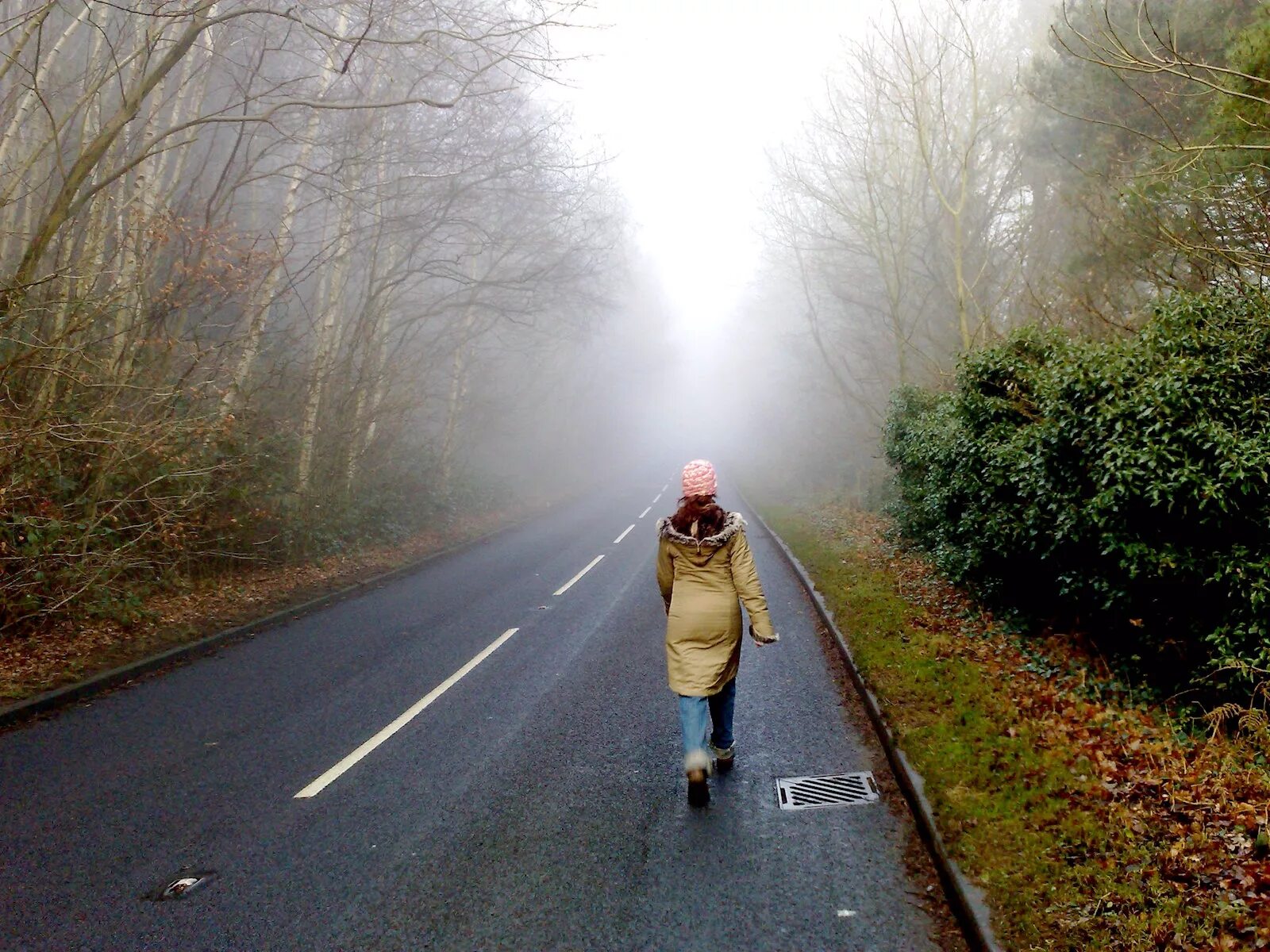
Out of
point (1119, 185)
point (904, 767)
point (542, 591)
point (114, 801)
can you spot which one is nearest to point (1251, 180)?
point (1119, 185)

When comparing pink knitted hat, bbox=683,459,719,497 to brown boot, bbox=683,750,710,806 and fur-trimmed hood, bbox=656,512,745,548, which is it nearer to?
fur-trimmed hood, bbox=656,512,745,548

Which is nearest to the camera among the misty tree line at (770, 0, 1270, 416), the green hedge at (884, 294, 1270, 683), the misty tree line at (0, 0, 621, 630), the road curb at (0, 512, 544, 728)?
the green hedge at (884, 294, 1270, 683)

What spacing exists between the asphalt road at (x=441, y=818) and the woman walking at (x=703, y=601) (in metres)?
0.63

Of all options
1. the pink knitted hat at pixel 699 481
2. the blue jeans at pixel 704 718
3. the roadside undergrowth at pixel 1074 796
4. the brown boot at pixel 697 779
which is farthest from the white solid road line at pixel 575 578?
the brown boot at pixel 697 779

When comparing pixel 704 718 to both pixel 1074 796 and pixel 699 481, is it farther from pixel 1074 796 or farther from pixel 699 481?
pixel 1074 796

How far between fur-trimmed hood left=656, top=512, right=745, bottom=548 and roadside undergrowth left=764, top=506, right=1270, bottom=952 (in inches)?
70.8

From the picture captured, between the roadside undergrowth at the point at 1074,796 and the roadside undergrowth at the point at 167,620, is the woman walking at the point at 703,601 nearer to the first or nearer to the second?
the roadside undergrowth at the point at 1074,796

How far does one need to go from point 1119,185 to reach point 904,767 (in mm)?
8516

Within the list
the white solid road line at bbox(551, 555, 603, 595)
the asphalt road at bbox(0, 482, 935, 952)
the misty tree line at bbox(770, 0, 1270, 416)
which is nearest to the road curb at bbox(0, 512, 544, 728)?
the asphalt road at bbox(0, 482, 935, 952)

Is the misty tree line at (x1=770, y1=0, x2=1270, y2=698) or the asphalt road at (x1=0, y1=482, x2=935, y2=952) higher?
the misty tree line at (x1=770, y1=0, x2=1270, y2=698)

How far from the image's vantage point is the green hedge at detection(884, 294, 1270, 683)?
513cm

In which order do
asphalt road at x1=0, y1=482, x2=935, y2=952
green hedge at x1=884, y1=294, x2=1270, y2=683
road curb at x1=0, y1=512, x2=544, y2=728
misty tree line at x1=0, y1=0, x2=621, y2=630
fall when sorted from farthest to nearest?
misty tree line at x1=0, y1=0, x2=621, y2=630
road curb at x1=0, y1=512, x2=544, y2=728
green hedge at x1=884, y1=294, x2=1270, y2=683
asphalt road at x1=0, y1=482, x2=935, y2=952

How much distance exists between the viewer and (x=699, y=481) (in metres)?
4.89

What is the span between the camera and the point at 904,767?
15.9ft
